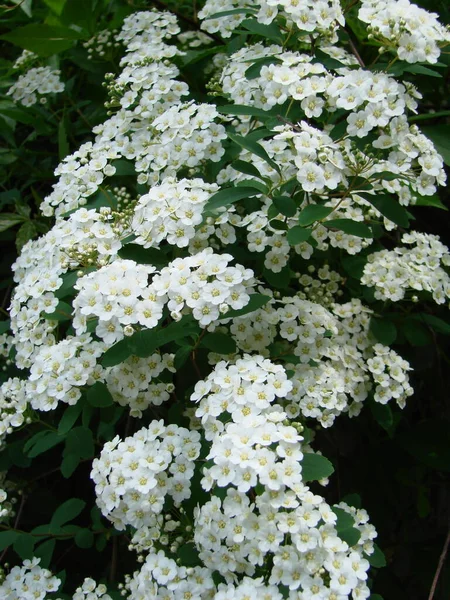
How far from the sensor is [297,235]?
2.13 meters

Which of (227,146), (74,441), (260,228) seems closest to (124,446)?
(74,441)

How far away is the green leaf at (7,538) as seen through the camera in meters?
2.44

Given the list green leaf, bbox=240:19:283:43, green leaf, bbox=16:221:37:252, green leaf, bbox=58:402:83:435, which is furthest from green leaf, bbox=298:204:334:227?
green leaf, bbox=16:221:37:252

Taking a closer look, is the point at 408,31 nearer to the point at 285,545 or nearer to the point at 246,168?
the point at 246,168

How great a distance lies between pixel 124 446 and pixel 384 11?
1.67 metres

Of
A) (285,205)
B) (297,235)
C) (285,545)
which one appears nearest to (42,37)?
(285,205)

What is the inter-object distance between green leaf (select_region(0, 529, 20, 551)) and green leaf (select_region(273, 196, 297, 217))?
4.91 feet

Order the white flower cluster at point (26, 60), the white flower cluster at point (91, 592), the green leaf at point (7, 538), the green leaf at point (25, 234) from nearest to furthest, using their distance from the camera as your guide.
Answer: the white flower cluster at point (91, 592) < the green leaf at point (7, 538) < the green leaf at point (25, 234) < the white flower cluster at point (26, 60)

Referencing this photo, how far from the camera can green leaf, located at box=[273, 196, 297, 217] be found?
2178 millimetres

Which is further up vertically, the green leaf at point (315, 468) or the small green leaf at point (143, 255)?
the small green leaf at point (143, 255)

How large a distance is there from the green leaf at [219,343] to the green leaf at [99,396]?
1.22 feet

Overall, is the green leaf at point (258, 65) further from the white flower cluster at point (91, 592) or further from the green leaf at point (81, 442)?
the white flower cluster at point (91, 592)

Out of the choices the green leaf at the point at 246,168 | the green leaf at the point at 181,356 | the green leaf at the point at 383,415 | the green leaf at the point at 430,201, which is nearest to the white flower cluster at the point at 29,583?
the green leaf at the point at 181,356

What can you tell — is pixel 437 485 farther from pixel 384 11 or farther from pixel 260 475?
pixel 384 11
